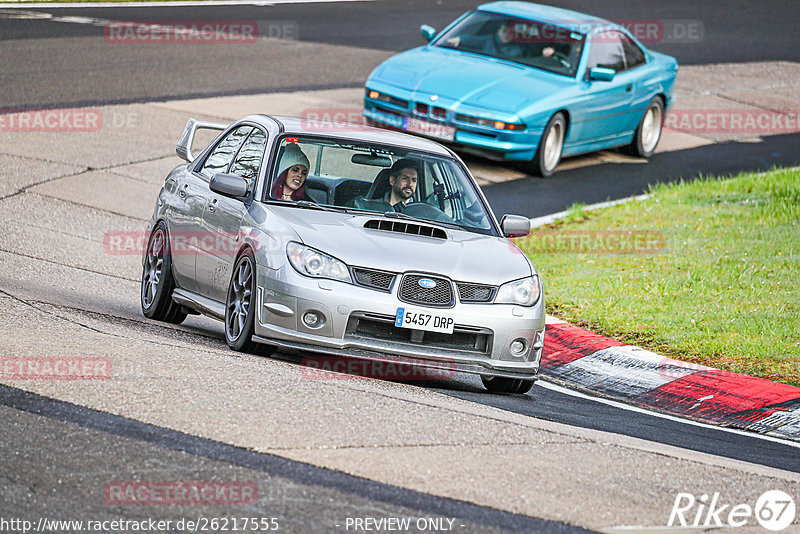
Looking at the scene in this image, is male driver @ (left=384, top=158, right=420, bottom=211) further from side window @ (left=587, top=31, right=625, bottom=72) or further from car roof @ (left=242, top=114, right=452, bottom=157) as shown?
side window @ (left=587, top=31, right=625, bottom=72)

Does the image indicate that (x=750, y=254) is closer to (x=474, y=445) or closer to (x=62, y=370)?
(x=474, y=445)

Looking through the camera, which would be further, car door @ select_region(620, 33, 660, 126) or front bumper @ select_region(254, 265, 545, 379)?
car door @ select_region(620, 33, 660, 126)

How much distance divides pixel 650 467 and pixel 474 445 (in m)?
0.84

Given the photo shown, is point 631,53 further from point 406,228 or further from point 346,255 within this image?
point 346,255

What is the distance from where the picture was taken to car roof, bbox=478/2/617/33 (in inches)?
674

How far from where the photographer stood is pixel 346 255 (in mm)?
7562

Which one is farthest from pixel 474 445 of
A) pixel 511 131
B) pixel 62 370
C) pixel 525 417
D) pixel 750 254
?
pixel 511 131

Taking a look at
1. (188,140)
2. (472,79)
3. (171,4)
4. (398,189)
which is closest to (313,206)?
(398,189)

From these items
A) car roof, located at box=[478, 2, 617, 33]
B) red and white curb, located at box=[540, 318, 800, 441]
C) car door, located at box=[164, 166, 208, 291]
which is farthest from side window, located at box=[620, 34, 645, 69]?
car door, located at box=[164, 166, 208, 291]

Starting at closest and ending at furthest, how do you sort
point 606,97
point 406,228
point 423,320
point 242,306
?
point 423,320, point 242,306, point 406,228, point 606,97

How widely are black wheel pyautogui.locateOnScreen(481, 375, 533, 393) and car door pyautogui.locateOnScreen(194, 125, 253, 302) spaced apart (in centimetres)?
195

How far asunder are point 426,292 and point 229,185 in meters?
1.54

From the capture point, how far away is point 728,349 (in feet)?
30.9

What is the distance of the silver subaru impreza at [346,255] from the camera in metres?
7.52
